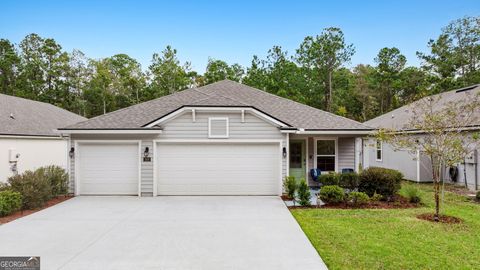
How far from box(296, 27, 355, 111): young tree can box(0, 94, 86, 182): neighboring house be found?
2328 centimetres

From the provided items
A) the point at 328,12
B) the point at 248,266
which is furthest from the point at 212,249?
the point at 328,12

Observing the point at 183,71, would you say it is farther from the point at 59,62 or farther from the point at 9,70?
the point at 9,70

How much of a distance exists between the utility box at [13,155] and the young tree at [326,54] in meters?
25.7

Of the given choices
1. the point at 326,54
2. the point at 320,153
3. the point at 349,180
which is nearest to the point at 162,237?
the point at 349,180

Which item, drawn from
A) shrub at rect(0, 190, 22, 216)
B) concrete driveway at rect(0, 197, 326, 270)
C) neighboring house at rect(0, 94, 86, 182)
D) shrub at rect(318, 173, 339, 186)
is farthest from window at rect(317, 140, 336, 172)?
shrub at rect(0, 190, 22, 216)

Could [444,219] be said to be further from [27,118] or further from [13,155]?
[27,118]

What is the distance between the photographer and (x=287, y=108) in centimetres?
1430

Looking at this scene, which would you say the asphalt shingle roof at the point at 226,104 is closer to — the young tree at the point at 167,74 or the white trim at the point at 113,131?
the white trim at the point at 113,131

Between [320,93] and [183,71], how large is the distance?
15.8 metres

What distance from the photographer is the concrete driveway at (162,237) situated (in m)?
4.98

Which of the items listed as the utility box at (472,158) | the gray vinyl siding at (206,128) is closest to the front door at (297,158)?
the gray vinyl siding at (206,128)

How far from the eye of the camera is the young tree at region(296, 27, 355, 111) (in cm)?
3003

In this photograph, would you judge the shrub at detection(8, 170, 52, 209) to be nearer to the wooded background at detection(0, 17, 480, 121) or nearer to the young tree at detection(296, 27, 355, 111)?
the wooded background at detection(0, 17, 480, 121)

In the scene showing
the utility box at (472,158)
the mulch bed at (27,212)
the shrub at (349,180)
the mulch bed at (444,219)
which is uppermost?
the utility box at (472,158)
